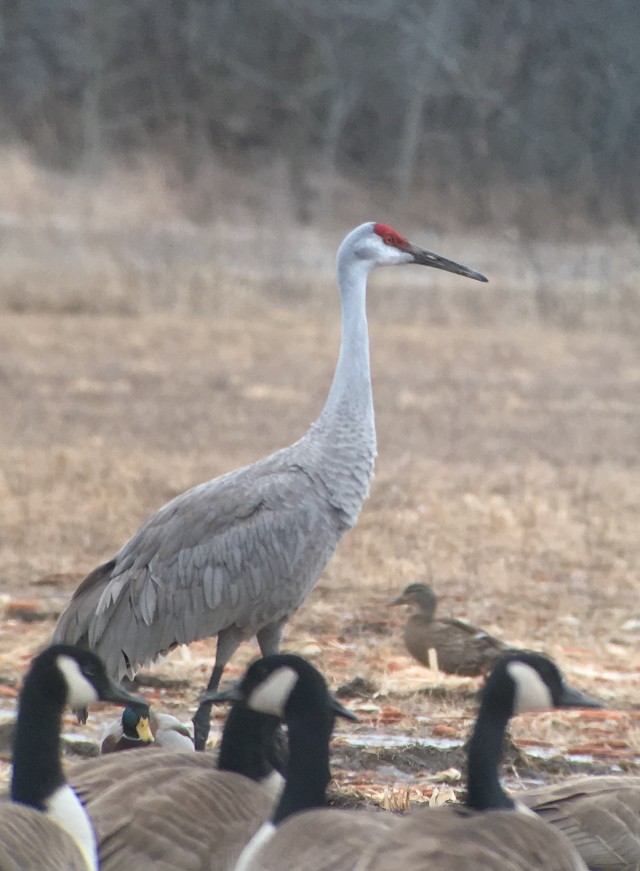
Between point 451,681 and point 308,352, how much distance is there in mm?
10071

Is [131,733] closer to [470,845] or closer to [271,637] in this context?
[271,637]

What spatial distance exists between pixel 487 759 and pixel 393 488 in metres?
6.17

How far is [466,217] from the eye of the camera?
89.0 ft

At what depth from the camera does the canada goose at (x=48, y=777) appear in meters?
3.29

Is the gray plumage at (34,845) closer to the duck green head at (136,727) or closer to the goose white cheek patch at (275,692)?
the goose white cheek patch at (275,692)

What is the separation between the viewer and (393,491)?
381 inches

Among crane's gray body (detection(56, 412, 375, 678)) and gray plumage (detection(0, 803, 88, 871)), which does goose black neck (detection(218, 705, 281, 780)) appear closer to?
gray plumage (detection(0, 803, 88, 871))

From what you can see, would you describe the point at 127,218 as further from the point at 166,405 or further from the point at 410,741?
the point at 410,741

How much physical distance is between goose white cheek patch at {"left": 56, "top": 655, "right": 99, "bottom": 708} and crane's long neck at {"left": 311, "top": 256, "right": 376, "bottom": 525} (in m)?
1.98

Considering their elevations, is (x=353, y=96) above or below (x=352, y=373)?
above

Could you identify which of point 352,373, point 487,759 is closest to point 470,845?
point 487,759

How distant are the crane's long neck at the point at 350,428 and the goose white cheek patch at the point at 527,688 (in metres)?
1.84

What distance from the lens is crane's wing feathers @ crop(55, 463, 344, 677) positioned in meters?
5.36

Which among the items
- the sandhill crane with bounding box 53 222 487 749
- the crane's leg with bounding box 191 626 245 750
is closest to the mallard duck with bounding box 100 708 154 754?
the crane's leg with bounding box 191 626 245 750
